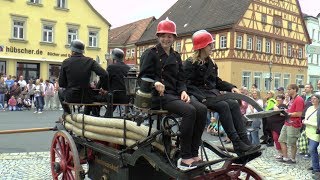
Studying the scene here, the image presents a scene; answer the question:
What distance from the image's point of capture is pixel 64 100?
19.0 ft

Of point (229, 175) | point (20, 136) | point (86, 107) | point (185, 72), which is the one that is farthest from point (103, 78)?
point (20, 136)

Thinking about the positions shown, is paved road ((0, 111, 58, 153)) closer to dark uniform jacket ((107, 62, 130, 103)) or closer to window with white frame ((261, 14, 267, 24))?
dark uniform jacket ((107, 62, 130, 103))

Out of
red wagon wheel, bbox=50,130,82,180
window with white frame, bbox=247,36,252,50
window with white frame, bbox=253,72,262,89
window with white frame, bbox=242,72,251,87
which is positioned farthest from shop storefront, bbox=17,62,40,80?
red wagon wheel, bbox=50,130,82,180

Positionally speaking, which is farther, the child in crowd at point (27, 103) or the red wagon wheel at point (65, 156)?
the child in crowd at point (27, 103)

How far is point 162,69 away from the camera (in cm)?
395

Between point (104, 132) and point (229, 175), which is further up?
point (104, 132)

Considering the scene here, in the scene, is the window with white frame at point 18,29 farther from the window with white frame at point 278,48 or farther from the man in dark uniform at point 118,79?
the man in dark uniform at point 118,79

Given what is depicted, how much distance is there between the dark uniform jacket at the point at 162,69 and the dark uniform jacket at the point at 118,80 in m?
2.81

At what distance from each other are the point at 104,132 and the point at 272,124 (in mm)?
5199

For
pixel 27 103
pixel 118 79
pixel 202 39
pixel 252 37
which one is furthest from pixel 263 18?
pixel 202 39

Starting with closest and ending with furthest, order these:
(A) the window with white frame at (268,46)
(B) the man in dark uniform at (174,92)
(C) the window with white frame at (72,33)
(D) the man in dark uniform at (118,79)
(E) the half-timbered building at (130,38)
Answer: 1. (B) the man in dark uniform at (174,92)
2. (D) the man in dark uniform at (118,79)
3. (C) the window with white frame at (72,33)
4. (A) the window with white frame at (268,46)
5. (E) the half-timbered building at (130,38)

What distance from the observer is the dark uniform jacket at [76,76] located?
562cm

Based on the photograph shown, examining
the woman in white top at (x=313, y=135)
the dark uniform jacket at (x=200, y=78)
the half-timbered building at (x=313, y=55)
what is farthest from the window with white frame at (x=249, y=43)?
the dark uniform jacket at (x=200, y=78)

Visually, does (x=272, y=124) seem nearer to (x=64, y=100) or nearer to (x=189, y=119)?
(x=64, y=100)
